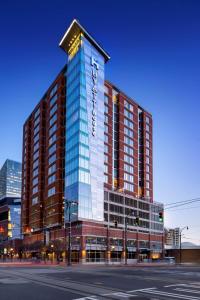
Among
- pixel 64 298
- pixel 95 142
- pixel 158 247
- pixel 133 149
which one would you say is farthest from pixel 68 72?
pixel 64 298

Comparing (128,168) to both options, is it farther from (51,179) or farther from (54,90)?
(54,90)

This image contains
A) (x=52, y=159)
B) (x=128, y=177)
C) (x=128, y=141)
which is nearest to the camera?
(x=52, y=159)

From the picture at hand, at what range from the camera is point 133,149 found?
466 ft

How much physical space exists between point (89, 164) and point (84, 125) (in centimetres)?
1070

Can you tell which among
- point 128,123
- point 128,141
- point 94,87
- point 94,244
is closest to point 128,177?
point 128,141

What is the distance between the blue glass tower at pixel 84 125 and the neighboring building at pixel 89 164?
266 millimetres

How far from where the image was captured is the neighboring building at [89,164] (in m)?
109

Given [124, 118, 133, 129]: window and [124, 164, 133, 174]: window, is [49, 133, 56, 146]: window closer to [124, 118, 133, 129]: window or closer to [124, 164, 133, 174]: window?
[124, 164, 133, 174]: window

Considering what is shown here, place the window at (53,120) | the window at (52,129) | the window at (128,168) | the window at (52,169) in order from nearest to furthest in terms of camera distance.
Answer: the window at (52,169)
the window at (52,129)
the window at (53,120)
the window at (128,168)

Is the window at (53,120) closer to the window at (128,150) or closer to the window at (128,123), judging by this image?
the window at (128,123)

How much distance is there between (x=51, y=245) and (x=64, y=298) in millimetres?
102051

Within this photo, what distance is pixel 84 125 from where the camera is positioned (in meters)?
→ 110

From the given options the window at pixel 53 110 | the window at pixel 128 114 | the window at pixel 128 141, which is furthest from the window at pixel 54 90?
the window at pixel 128 141

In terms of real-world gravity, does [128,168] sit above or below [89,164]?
above
